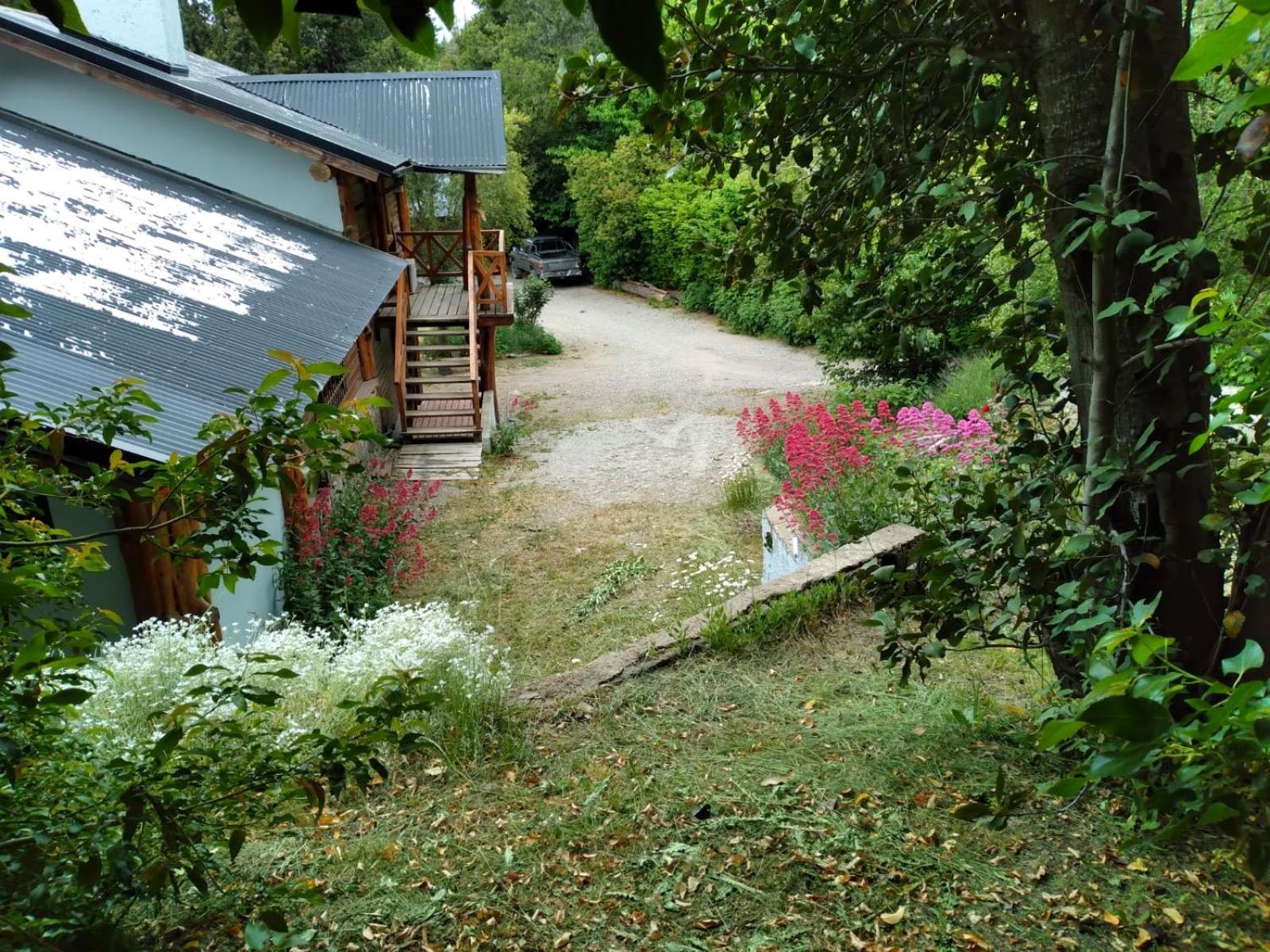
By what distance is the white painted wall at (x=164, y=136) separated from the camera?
10492 millimetres

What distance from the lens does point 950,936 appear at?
9.33 feet

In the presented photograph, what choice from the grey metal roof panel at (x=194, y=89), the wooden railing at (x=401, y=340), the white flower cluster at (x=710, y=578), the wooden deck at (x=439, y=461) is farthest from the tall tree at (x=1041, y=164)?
the wooden railing at (x=401, y=340)

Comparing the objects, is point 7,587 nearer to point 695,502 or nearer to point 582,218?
point 695,502

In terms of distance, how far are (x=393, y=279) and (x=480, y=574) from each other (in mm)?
3165

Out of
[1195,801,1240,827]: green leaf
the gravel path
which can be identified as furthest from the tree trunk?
the gravel path

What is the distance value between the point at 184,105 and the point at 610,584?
23.4ft

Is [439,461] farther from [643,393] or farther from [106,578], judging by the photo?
[106,578]

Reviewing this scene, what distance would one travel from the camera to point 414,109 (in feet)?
46.5

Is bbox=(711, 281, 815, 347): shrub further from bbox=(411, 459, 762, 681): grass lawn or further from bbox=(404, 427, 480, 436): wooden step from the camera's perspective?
bbox=(411, 459, 762, 681): grass lawn

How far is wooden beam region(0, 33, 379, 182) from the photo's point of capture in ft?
33.9

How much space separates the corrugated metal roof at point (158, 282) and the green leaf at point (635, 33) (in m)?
5.19

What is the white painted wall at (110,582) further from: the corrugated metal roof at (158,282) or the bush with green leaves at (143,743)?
the bush with green leaves at (143,743)

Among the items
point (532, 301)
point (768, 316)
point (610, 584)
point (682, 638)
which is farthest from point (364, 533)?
point (532, 301)

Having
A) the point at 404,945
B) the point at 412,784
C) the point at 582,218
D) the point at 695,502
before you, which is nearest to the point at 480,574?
the point at 695,502
